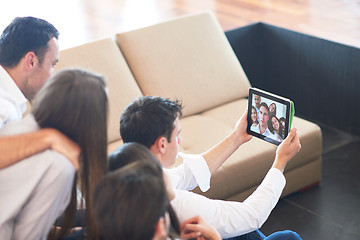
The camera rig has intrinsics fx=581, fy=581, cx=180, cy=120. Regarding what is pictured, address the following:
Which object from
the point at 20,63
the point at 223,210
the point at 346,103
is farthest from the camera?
the point at 346,103

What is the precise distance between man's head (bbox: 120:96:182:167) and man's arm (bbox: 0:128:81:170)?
418 mm

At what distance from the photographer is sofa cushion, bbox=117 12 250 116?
3.02 meters

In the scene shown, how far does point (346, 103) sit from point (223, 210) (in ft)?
5.97

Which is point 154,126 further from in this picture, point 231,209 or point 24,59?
point 24,59

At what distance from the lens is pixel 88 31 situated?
4.20m

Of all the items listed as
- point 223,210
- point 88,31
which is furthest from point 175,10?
point 223,210

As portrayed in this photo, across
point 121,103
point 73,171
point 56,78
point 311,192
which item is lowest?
point 311,192

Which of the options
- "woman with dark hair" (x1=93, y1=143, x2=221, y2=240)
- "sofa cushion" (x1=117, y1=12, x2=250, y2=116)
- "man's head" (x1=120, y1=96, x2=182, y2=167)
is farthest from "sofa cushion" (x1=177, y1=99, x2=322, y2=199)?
"woman with dark hair" (x1=93, y1=143, x2=221, y2=240)

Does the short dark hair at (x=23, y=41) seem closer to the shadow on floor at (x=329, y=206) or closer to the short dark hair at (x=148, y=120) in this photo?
the short dark hair at (x=148, y=120)

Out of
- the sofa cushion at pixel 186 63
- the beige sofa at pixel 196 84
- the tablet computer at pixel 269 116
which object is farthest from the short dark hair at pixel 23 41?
the sofa cushion at pixel 186 63

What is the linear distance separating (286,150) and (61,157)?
84 centimetres

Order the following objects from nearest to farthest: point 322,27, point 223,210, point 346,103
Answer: point 223,210
point 346,103
point 322,27

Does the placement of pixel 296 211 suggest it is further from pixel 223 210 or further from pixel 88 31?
pixel 88 31

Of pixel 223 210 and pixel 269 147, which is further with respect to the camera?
pixel 269 147
